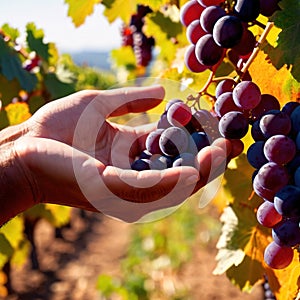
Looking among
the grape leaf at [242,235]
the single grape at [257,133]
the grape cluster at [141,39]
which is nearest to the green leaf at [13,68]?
the grape cluster at [141,39]

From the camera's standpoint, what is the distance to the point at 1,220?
1.29m

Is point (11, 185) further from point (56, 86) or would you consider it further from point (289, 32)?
point (56, 86)

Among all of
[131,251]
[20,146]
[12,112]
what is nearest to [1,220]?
[20,146]

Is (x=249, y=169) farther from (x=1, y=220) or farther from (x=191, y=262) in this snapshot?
(x=191, y=262)

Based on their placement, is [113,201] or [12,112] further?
[12,112]

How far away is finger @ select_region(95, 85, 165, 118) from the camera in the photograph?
4.70 feet

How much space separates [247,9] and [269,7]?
0.04m

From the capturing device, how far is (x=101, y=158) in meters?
1.39

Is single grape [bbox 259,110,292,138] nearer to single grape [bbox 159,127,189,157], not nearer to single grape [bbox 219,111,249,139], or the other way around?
single grape [bbox 219,111,249,139]

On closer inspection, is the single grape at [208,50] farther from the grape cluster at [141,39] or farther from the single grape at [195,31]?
the grape cluster at [141,39]

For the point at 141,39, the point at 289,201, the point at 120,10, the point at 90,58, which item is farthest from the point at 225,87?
the point at 90,58

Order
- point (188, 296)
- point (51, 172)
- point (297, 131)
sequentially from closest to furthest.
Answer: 1. point (297, 131)
2. point (51, 172)
3. point (188, 296)

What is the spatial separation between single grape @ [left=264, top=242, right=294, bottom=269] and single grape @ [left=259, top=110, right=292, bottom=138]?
0.21m

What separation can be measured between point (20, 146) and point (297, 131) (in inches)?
22.6
